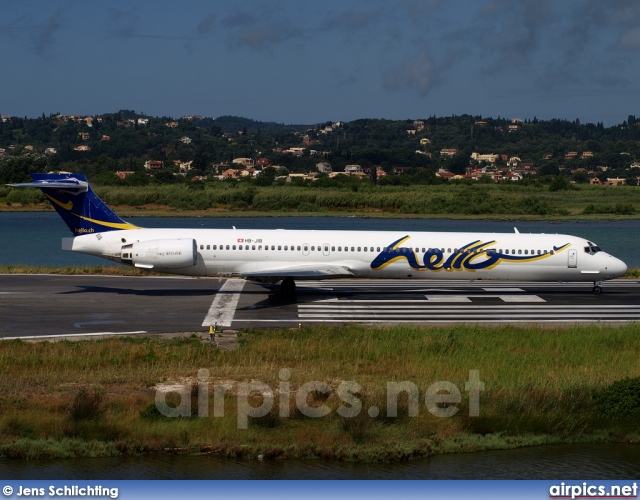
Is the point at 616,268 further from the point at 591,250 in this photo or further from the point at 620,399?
the point at 620,399

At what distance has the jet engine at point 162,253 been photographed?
124 ft

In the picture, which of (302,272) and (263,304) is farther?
(302,272)

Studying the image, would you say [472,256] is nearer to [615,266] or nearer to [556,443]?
[615,266]

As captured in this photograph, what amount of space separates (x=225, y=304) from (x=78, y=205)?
8281 mm

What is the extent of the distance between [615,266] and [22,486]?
30615 millimetres

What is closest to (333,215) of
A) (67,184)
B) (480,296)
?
(480,296)

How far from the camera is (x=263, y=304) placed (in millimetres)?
37000

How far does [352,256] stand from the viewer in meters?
38.8

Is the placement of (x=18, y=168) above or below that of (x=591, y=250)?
above

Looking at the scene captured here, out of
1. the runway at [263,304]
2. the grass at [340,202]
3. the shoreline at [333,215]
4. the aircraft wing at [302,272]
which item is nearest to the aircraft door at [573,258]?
the runway at [263,304]

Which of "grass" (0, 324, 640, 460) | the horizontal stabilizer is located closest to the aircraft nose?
"grass" (0, 324, 640, 460)

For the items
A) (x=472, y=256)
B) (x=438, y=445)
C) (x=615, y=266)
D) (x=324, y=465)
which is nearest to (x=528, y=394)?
(x=438, y=445)

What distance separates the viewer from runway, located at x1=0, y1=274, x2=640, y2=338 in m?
32.6

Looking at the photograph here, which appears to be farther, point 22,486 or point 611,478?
point 611,478
